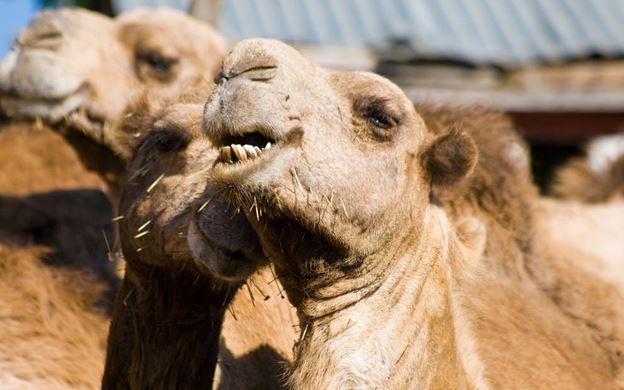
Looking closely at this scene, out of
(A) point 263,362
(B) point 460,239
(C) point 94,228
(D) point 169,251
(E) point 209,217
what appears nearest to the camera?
(E) point 209,217

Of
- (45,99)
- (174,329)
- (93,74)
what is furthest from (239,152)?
(93,74)

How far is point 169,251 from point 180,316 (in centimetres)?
29

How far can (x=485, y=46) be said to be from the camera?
12305 mm

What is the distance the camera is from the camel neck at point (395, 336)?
3471 millimetres

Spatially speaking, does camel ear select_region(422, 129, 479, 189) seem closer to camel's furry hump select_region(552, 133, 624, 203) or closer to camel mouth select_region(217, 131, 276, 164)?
camel mouth select_region(217, 131, 276, 164)

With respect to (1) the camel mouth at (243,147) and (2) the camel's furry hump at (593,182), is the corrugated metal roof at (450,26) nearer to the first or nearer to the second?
(2) the camel's furry hump at (593,182)

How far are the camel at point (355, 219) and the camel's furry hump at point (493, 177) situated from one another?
3.09 ft

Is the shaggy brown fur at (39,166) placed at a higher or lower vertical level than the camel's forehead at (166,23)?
lower

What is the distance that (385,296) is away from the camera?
360 cm

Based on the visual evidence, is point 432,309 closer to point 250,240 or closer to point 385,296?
point 385,296

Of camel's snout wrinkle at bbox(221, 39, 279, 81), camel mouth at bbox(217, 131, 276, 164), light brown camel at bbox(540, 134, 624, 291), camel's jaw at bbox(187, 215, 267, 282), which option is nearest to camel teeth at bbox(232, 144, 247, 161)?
camel mouth at bbox(217, 131, 276, 164)

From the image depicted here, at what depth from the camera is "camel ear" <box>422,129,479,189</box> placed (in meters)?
3.71

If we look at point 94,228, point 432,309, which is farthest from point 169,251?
point 94,228

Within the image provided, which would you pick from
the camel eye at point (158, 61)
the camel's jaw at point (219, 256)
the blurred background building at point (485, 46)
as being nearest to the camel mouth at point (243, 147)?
the camel's jaw at point (219, 256)
